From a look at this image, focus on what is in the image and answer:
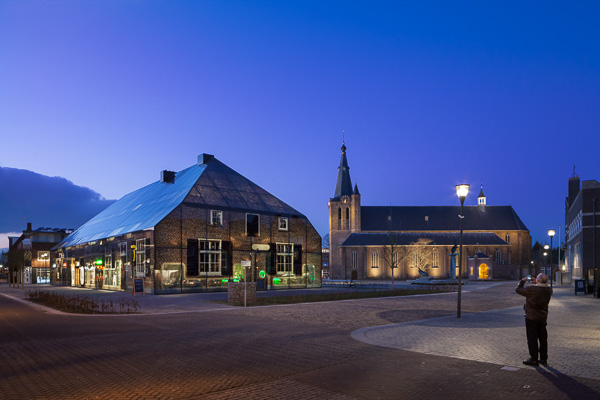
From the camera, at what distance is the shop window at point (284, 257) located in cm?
3769

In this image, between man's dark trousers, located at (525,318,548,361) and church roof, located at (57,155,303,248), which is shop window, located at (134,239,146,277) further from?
man's dark trousers, located at (525,318,548,361)

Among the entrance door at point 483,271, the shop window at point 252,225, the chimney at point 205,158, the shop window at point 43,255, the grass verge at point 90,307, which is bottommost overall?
the entrance door at point 483,271

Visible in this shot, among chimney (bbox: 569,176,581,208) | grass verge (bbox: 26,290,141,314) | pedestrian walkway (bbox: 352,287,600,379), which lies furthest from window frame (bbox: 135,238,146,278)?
chimney (bbox: 569,176,581,208)

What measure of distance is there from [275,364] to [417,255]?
7399 centimetres

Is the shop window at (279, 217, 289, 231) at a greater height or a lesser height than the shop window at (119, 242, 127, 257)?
greater

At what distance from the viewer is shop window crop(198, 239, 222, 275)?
108 feet

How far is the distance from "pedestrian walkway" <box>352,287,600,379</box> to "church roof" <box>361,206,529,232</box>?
7135 cm

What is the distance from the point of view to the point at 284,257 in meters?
38.2

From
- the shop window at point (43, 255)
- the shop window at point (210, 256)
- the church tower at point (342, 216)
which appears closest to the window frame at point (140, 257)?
the shop window at point (210, 256)

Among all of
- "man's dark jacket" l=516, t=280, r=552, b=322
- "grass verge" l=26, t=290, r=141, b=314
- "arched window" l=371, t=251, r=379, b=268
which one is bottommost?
"arched window" l=371, t=251, r=379, b=268

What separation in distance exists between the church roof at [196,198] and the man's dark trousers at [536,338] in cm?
2610

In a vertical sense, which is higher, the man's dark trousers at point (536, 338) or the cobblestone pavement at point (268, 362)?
the man's dark trousers at point (536, 338)

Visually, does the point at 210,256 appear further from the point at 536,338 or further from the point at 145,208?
the point at 536,338

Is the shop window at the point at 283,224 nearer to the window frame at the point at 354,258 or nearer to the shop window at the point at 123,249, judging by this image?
the shop window at the point at 123,249
